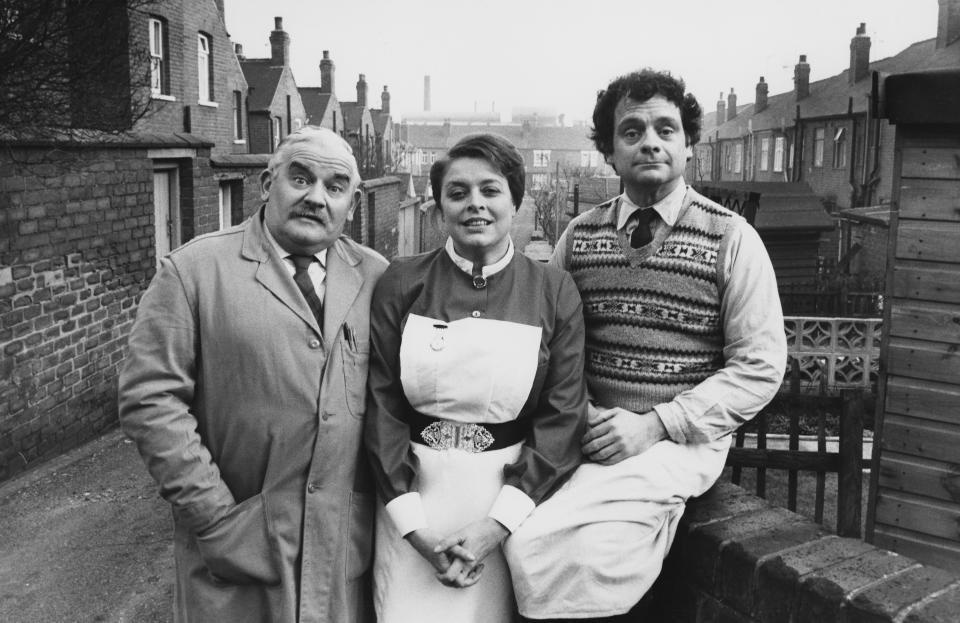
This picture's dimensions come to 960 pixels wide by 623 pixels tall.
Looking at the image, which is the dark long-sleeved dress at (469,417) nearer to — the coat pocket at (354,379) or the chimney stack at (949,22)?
the coat pocket at (354,379)

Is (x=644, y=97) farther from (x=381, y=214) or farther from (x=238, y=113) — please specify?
(x=238, y=113)

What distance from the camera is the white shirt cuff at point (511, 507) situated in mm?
2285

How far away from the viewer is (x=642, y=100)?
264cm

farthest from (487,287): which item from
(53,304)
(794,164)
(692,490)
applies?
(794,164)

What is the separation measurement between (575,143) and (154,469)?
9123 cm

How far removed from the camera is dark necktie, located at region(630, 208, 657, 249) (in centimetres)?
264

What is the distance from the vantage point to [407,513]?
234 cm

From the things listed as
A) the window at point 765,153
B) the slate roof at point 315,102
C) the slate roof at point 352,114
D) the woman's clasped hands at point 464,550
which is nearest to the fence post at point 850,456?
the woman's clasped hands at point 464,550

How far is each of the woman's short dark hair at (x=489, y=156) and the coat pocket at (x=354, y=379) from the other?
21.4 inches

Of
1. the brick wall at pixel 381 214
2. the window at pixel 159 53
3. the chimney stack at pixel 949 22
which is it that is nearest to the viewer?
the window at pixel 159 53

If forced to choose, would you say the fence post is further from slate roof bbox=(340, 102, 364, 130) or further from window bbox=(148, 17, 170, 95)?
slate roof bbox=(340, 102, 364, 130)

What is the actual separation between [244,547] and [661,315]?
141 cm

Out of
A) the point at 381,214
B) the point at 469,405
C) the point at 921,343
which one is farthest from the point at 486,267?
the point at 381,214

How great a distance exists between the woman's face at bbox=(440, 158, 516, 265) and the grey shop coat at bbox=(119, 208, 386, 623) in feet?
1.40
